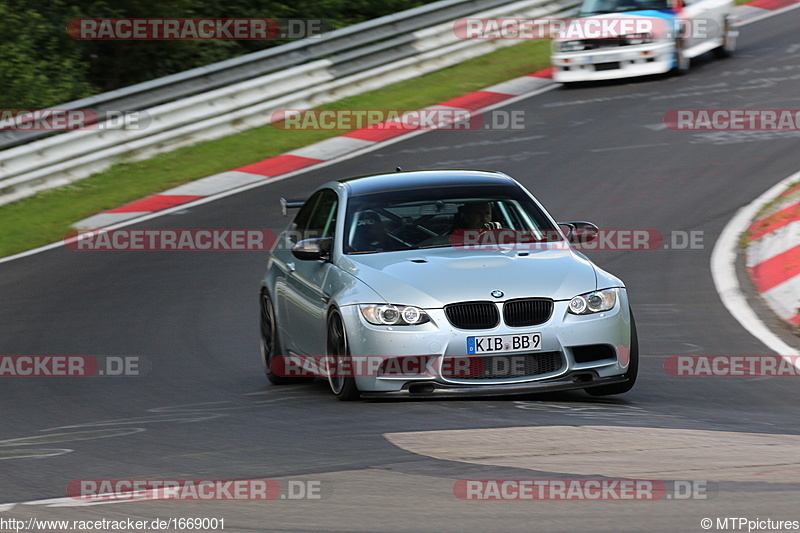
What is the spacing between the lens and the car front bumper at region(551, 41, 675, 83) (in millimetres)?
20484

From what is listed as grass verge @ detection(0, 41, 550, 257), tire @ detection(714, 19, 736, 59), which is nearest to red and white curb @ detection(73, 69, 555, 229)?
grass verge @ detection(0, 41, 550, 257)

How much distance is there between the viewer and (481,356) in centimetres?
777

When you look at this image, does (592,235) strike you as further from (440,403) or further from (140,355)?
(140,355)

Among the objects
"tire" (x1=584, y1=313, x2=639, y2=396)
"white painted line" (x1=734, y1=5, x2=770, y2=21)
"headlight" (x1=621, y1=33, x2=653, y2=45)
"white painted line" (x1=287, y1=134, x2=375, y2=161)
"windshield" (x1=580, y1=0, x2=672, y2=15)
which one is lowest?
"tire" (x1=584, y1=313, x2=639, y2=396)

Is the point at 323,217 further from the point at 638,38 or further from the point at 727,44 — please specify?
the point at 727,44

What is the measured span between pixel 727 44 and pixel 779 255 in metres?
10.8

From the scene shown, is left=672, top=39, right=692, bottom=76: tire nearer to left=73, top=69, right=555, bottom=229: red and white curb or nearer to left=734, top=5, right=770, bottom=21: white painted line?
left=73, top=69, right=555, bottom=229: red and white curb

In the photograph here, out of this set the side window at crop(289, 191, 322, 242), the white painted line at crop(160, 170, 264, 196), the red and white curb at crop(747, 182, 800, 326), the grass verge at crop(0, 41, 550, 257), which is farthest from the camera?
the white painted line at crop(160, 170, 264, 196)

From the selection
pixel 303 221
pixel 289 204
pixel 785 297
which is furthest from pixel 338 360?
pixel 785 297

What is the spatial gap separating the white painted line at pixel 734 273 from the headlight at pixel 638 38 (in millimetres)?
5424

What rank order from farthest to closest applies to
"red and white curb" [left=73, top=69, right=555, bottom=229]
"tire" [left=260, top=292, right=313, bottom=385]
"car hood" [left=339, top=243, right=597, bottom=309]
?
1. "red and white curb" [left=73, top=69, right=555, bottom=229]
2. "tire" [left=260, top=292, right=313, bottom=385]
3. "car hood" [left=339, top=243, right=597, bottom=309]

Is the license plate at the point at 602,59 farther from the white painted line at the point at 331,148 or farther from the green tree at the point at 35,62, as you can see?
the green tree at the point at 35,62

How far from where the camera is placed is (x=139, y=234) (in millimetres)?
15109

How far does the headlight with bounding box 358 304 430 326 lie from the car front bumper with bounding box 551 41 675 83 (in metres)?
13.4
